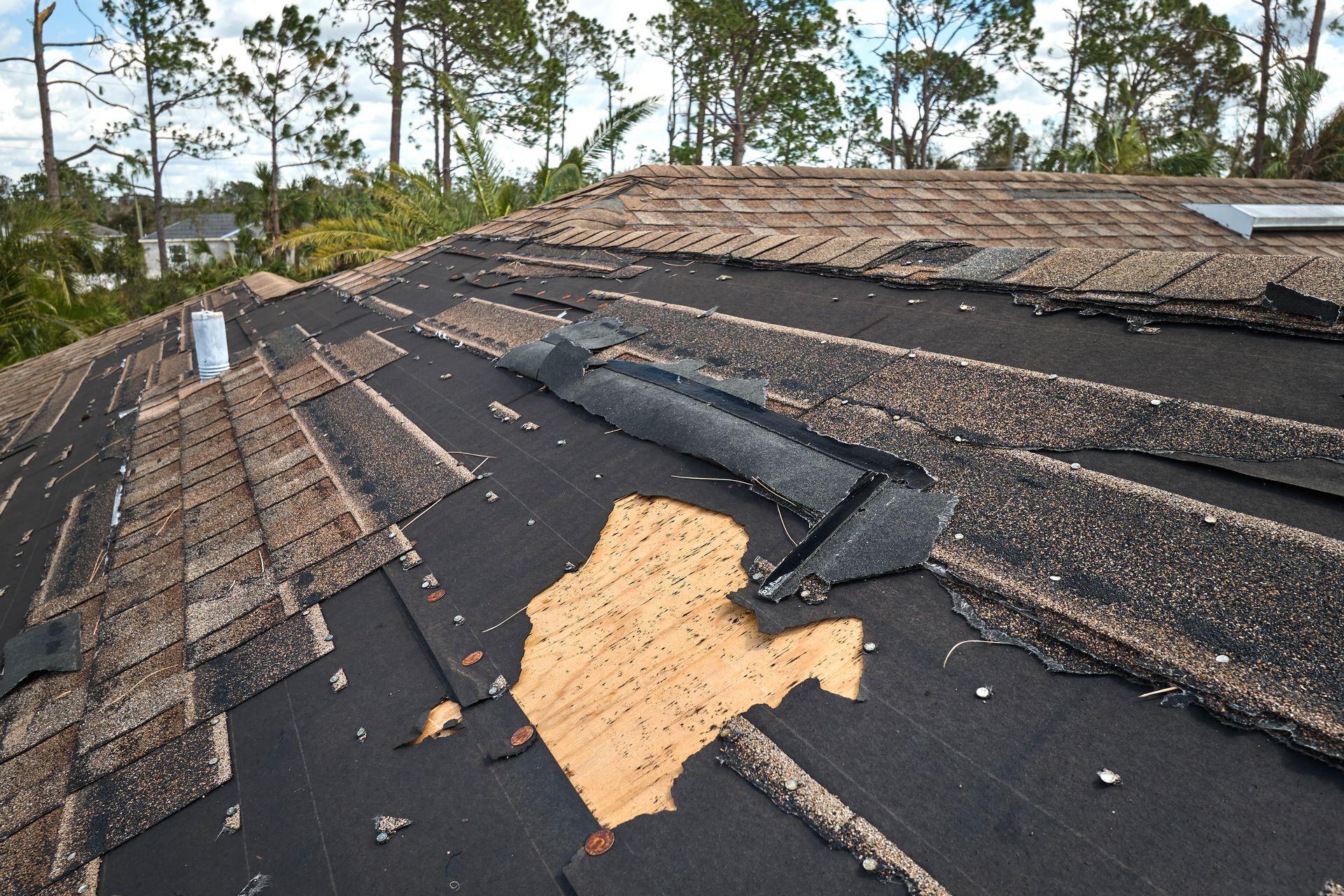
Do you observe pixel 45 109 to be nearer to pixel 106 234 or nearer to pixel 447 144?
pixel 447 144

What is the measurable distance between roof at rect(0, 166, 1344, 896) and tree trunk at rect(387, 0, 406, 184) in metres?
25.3

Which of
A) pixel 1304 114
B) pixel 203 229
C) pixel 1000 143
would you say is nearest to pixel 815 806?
pixel 1304 114

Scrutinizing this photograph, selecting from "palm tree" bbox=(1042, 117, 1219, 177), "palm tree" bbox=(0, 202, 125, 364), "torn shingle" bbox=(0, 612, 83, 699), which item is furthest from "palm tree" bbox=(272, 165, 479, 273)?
"palm tree" bbox=(1042, 117, 1219, 177)

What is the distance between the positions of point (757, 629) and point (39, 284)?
16217 mm

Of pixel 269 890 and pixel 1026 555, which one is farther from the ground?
pixel 1026 555

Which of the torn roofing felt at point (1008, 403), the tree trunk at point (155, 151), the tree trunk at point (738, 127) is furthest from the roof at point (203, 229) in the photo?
the torn roofing felt at point (1008, 403)

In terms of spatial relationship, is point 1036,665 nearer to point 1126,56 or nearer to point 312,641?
point 312,641

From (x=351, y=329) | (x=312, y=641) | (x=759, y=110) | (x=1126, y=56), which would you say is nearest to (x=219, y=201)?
→ (x=759, y=110)

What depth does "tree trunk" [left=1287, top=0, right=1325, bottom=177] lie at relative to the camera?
17.8m

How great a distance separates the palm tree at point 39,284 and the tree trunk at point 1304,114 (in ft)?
81.8

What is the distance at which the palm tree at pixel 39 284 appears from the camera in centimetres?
1231

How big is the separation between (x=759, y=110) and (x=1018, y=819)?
3442cm

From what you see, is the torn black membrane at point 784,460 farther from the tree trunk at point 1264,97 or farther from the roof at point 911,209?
the tree trunk at point 1264,97

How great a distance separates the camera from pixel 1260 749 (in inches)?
47.9
